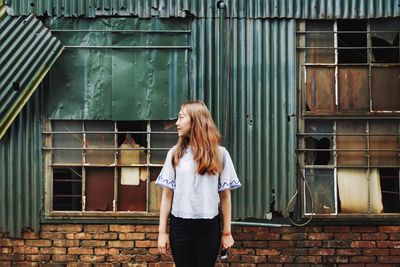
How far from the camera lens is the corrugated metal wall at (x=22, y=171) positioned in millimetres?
5648

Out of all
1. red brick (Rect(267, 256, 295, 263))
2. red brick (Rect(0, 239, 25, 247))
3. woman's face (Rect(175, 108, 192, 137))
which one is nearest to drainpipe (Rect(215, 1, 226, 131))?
red brick (Rect(267, 256, 295, 263))

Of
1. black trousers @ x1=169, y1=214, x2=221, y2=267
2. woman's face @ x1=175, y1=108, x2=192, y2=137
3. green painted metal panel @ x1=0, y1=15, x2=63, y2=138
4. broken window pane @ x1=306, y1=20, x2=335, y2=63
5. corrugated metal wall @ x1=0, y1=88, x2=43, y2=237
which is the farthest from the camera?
broken window pane @ x1=306, y1=20, x2=335, y2=63

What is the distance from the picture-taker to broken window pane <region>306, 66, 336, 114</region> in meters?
5.74

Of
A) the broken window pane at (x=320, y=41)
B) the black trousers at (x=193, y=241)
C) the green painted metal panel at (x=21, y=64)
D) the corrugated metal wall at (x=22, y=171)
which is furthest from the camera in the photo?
the broken window pane at (x=320, y=41)

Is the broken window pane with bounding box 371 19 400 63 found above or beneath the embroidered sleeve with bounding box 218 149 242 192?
above

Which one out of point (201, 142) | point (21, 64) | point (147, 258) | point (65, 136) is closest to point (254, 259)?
point (147, 258)

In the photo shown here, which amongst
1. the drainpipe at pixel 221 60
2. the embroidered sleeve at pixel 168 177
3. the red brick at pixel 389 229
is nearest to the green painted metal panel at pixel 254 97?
the drainpipe at pixel 221 60

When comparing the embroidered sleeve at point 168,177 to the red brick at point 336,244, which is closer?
the embroidered sleeve at point 168,177

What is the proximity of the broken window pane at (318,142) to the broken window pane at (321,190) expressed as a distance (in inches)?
4.4

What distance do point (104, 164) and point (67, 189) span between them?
511 mm

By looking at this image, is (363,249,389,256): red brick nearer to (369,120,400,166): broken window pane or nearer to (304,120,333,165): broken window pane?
(369,120,400,166): broken window pane

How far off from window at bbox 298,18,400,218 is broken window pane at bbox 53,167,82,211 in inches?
98.9

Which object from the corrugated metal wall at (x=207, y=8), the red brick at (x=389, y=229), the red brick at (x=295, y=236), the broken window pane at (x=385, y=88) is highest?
the corrugated metal wall at (x=207, y=8)

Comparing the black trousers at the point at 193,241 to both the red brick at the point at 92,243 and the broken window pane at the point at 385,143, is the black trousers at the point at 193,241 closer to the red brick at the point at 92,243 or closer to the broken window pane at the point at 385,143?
the red brick at the point at 92,243
